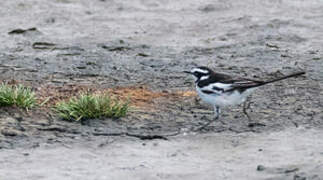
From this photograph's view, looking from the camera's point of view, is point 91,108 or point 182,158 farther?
point 91,108

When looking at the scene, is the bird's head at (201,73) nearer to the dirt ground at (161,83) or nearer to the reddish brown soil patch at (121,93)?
the dirt ground at (161,83)

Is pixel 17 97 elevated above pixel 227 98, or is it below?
below

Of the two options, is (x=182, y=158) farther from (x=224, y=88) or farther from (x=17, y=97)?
(x=17, y=97)

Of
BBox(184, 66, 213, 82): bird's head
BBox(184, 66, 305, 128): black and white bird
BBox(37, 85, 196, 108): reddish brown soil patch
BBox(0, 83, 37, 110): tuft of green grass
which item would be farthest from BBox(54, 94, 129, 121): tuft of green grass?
BBox(184, 66, 305, 128): black and white bird

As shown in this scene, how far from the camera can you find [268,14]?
1547 cm

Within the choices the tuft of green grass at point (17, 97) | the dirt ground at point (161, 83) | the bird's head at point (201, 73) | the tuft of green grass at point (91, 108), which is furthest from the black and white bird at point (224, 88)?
the tuft of green grass at point (17, 97)

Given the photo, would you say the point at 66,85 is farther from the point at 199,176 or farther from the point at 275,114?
the point at 199,176

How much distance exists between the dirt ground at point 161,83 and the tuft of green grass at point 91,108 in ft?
0.28

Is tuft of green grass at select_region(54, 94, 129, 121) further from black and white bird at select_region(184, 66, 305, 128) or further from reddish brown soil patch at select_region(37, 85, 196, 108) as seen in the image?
black and white bird at select_region(184, 66, 305, 128)

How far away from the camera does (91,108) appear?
10.3 m

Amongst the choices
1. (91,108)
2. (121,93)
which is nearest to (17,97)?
(91,108)

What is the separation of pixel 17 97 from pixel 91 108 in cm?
88

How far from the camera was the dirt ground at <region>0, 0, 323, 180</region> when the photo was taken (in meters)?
8.91

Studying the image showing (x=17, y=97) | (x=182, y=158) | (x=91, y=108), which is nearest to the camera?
(x=182, y=158)
